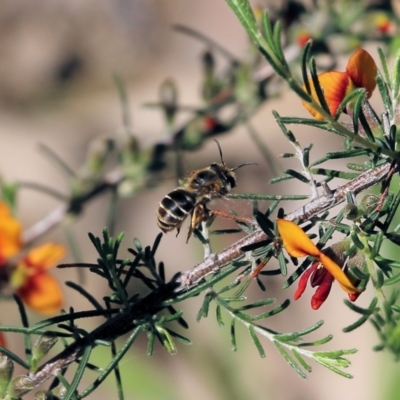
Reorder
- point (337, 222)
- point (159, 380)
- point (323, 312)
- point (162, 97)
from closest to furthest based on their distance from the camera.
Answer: point (337, 222)
point (162, 97)
point (159, 380)
point (323, 312)

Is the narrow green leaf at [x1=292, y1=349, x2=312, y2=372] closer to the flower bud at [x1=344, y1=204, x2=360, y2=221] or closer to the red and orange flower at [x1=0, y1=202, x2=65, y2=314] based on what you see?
the flower bud at [x1=344, y1=204, x2=360, y2=221]

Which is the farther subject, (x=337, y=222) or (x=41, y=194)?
(x=41, y=194)

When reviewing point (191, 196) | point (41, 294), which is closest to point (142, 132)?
point (41, 294)

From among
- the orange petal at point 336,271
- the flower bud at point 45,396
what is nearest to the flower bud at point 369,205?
the orange petal at point 336,271

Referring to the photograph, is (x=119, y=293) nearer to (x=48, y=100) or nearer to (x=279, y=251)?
(x=279, y=251)

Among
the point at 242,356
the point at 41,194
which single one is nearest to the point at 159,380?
the point at 242,356

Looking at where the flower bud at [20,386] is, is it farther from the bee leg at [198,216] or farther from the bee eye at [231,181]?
the bee eye at [231,181]

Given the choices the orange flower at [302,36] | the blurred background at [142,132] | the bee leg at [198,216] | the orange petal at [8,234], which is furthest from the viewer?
the blurred background at [142,132]

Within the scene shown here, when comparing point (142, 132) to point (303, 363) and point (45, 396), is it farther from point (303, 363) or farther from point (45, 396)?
point (303, 363)
